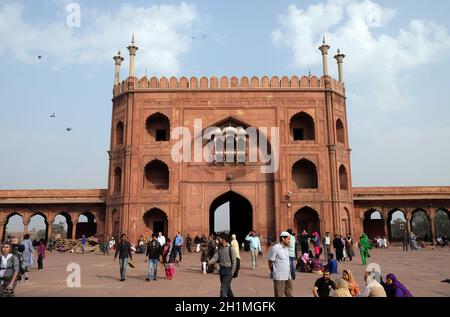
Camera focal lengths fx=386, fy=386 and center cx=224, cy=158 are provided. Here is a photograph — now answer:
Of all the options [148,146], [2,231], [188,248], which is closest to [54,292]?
[188,248]

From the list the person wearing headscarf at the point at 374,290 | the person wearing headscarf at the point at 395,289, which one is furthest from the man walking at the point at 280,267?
the person wearing headscarf at the point at 395,289

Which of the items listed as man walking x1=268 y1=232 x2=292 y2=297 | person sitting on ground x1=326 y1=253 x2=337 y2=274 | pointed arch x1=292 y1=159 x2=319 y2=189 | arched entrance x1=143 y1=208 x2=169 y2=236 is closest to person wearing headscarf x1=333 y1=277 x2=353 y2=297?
man walking x1=268 y1=232 x2=292 y2=297

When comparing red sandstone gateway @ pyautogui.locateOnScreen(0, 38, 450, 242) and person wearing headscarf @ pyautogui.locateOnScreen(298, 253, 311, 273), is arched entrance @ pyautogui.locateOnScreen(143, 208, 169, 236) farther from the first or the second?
person wearing headscarf @ pyautogui.locateOnScreen(298, 253, 311, 273)

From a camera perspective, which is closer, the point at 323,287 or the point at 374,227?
the point at 323,287

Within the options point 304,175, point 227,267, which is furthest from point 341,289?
point 304,175

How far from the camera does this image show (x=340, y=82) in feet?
84.7

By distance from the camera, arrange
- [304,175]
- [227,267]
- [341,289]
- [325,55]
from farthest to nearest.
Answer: [325,55]
[304,175]
[227,267]
[341,289]

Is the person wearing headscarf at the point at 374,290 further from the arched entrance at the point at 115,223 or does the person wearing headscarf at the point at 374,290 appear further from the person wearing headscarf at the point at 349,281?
the arched entrance at the point at 115,223

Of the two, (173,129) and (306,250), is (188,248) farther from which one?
(306,250)

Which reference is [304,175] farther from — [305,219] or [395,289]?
[395,289]

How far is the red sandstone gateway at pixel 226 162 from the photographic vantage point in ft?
74.8

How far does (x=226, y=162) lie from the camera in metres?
23.4

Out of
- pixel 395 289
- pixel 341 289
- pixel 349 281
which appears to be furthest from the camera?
pixel 349 281

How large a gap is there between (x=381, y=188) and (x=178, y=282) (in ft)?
68.4
